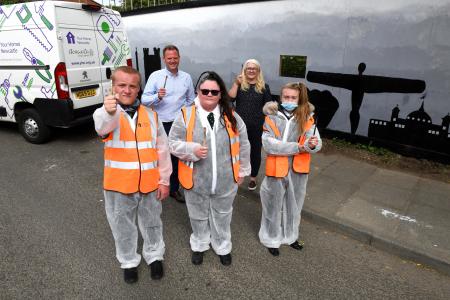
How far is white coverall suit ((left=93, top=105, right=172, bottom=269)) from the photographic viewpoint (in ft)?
8.46

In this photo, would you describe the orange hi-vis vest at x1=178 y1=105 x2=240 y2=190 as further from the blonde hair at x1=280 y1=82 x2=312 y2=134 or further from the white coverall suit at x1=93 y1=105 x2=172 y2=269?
the blonde hair at x1=280 y1=82 x2=312 y2=134

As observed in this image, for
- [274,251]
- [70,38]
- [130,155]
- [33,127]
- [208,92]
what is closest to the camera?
[130,155]

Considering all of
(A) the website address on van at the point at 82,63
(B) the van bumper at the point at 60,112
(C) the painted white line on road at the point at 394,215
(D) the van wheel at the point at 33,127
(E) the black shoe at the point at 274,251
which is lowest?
(E) the black shoe at the point at 274,251

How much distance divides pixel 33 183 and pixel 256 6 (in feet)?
17.6

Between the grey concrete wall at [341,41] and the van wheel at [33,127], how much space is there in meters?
3.83

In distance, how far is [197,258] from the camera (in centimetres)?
305

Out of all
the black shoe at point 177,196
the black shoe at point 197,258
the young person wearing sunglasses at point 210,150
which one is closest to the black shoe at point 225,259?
the black shoe at point 197,258


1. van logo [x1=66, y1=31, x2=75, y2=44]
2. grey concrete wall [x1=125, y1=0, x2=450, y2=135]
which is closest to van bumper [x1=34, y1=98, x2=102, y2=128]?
van logo [x1=66, y1=31, x2=75, y2=44]

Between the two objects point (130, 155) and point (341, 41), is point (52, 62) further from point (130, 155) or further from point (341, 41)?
point (341, 41)

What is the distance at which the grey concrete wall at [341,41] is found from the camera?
201 inches

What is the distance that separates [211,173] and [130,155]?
68 cm

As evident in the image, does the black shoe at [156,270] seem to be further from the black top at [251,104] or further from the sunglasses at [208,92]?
the black top at [251,104]

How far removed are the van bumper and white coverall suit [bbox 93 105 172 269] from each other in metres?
3.83

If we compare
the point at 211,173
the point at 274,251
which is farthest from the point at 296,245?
the point at 211,173
